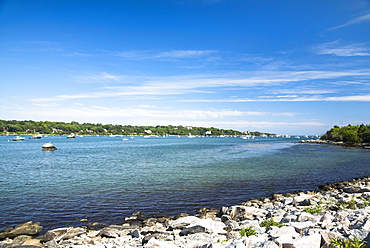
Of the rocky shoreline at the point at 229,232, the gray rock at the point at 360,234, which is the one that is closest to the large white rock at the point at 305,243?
the rocky shoreline at the point at 229,232

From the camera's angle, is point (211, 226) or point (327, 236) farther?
point (211, 226)

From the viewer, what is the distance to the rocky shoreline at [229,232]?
320 inches

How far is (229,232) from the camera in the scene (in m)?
10.8

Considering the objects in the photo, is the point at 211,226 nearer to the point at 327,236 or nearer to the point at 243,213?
the point at 243,213

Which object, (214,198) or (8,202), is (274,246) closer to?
(214,198)

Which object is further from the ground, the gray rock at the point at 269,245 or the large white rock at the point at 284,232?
the gray rock at the point at 269,245

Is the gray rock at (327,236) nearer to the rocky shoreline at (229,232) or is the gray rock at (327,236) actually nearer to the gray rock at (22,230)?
the rocky shoreline at (229,232)

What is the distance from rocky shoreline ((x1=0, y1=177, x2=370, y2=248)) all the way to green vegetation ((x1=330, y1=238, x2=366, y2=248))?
4.4 inches

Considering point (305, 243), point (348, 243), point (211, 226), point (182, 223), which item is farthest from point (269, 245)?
point (182, 223)

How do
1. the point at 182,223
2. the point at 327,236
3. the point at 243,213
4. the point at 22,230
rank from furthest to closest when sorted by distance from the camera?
the point at 243,213 → the point at 22,230 → the point at 182,223 → the point at 327,236

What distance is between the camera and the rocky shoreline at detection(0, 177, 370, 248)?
812 centimetres

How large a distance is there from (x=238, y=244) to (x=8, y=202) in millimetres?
18629

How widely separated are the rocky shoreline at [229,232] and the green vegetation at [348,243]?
11cm

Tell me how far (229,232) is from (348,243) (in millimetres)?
4516
